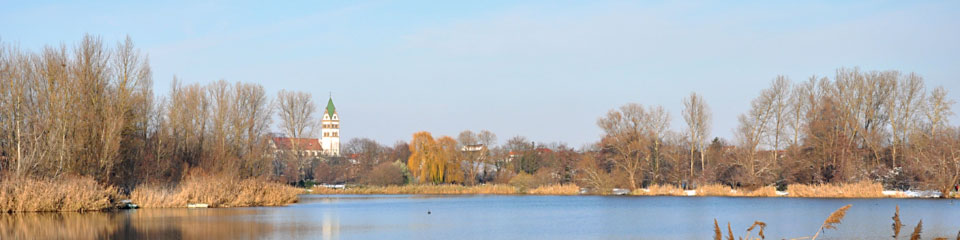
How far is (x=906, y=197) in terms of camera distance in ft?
130

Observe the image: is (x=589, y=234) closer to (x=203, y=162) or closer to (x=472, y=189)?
(x=203, y=162)

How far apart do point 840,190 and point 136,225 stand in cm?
3301

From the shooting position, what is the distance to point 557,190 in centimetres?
5269

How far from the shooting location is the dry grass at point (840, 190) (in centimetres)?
4053

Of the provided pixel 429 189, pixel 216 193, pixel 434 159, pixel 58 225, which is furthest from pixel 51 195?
pixel 434 159

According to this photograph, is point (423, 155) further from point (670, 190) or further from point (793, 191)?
point (793, 191)

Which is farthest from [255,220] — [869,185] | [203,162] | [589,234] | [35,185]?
[869,185]

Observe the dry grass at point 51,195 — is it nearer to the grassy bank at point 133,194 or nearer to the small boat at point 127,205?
the grassy bank at point 133,194

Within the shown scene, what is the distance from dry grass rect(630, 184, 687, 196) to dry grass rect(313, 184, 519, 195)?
8300 mm

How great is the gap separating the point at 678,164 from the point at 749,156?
227 inches

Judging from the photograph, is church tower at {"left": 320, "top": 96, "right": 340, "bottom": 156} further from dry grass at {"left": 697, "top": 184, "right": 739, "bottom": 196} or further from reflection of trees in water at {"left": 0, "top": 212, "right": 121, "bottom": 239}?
reflection of trees in water at {"left": 0, "top": 212, "right": 121, "bottom": 239}

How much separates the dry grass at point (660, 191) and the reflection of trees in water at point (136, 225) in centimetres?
2740


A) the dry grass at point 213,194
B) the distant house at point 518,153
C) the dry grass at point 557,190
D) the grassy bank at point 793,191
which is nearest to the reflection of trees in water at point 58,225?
the dry grass at point 213,194

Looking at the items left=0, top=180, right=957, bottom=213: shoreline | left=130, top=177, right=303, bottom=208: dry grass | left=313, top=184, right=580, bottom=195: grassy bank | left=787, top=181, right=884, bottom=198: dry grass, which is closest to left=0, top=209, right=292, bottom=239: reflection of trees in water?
left=0, top=180, right=957, bottom=213: shoreline
